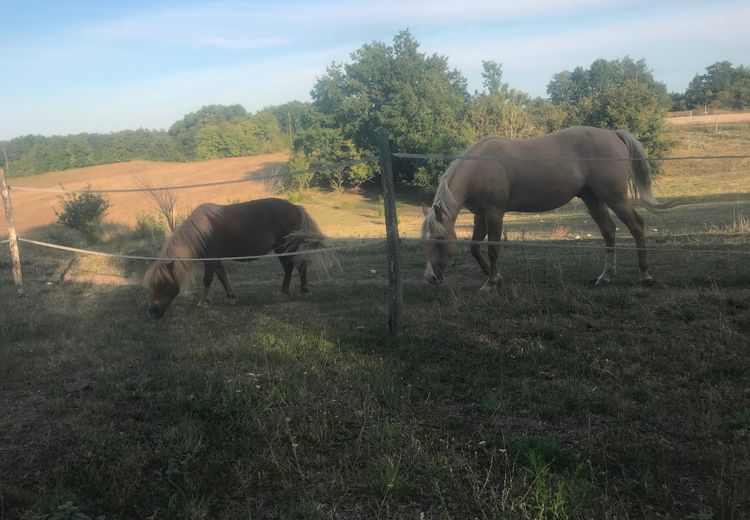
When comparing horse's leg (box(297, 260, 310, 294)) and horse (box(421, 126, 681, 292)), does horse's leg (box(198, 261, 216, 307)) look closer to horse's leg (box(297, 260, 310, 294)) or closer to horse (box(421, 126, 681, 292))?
horse's leg (box(297, 260, 310, 294))

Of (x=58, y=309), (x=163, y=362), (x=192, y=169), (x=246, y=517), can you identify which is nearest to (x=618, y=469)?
(x=246, y=517)

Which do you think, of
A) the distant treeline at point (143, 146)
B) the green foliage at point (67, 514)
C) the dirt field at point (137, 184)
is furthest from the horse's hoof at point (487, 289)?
the distant treeline at point (143, 146)

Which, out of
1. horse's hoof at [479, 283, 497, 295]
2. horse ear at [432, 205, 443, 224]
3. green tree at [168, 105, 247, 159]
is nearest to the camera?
horse ear at [432, 205, 443, 224]

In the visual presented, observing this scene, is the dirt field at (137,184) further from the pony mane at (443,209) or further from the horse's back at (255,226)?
the pony mane at (443,209)

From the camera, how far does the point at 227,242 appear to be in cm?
770

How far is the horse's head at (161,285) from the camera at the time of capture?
6.85 metres

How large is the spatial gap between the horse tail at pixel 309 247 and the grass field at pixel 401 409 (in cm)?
136

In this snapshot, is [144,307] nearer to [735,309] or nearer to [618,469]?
[618,469]

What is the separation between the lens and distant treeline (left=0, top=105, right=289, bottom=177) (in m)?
71.5

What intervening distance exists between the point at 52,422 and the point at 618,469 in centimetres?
345

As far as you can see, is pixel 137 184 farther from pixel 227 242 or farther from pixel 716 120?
pixel 716 120

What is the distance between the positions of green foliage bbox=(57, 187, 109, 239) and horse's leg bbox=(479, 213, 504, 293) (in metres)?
18.6

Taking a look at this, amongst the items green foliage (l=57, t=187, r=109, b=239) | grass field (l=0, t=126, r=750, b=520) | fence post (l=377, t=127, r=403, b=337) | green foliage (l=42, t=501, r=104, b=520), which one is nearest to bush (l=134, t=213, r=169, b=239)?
green foliage (l=57, t=187, r=109, b=239)

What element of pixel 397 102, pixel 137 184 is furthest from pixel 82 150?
pixel 397 102
